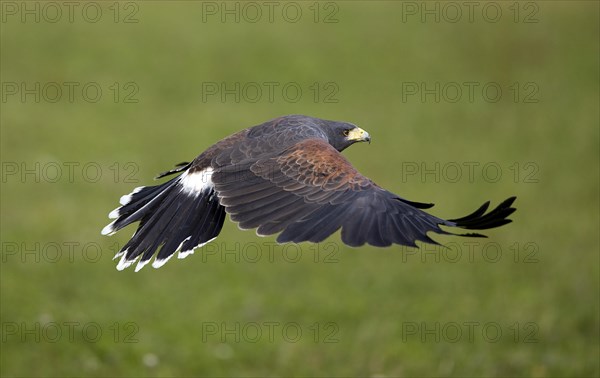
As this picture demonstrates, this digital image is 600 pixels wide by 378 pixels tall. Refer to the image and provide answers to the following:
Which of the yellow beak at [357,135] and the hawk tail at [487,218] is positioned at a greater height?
the yellow beak at [357,135]

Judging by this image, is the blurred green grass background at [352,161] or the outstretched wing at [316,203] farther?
the blurred green grass background at [352,161]

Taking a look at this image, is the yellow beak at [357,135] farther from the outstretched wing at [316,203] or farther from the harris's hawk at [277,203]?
the outstretched wing at [316,203]

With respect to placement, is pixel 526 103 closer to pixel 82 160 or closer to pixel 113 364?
pixel 82 160

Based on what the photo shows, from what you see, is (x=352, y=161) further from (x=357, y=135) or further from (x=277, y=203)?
(x=277, y=203)

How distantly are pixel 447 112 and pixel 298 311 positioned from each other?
31.3ft

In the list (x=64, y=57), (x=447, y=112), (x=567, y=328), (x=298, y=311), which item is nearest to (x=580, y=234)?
(x=567, y=328)

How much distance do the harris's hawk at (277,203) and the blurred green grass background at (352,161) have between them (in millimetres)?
2966

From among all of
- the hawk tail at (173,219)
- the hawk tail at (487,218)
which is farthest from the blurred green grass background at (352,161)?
the hawk tail at (487,218)

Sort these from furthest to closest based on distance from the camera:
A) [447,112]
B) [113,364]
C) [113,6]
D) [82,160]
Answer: [113,6], [447,112], [82,160], [113,364]

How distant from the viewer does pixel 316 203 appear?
6.86 metres

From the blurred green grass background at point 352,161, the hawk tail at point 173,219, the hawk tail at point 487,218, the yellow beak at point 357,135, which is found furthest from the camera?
the blurred green grass background at point 352,161

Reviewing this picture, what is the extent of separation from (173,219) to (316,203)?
4.38ft

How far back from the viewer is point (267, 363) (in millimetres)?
10594

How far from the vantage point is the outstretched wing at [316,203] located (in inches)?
255
